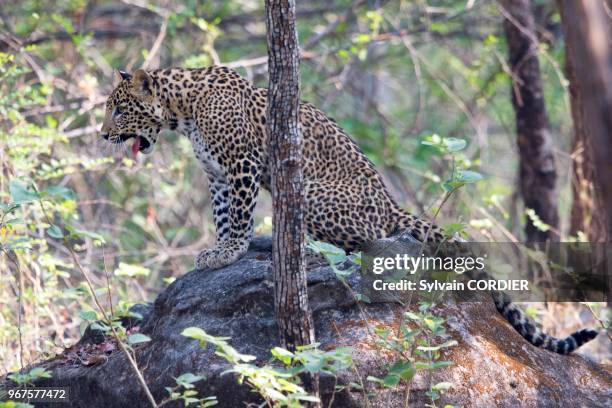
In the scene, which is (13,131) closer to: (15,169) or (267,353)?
(15,169)

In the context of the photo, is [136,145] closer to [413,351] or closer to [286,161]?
[286,161]

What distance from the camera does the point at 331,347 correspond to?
6.50 meters

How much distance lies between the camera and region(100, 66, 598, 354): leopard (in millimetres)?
7805

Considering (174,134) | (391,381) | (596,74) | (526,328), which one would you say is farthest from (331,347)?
(174,134)

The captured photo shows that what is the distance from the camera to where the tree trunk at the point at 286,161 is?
587cm

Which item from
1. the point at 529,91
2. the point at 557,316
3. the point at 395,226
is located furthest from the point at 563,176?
the point at 395,226

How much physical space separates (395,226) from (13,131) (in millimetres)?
4592

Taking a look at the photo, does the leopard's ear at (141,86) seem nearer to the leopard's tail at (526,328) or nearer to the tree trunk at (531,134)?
the leopard's tail at (526,328)

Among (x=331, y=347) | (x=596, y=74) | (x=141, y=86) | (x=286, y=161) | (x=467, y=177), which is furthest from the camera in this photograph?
(x=141, y=86)

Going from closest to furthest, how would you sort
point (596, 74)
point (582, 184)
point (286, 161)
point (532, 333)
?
point (596, 74), point (286, 161), point (532, 333), point (582, 184)

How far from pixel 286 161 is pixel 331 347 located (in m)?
1.38

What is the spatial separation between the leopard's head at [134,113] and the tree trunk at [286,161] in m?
2.66

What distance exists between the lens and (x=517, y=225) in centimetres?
1481

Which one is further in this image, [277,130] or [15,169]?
[15,169]
